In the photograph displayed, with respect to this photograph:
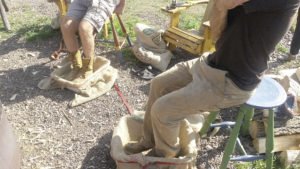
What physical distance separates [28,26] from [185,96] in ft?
12.7

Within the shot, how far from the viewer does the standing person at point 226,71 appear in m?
2.18

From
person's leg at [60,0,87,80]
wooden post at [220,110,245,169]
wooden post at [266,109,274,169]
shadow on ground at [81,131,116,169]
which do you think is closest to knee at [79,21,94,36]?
person's leg at [60,0,87,80]

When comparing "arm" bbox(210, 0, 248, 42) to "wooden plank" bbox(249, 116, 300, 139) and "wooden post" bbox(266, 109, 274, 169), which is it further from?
"wooden plank" bbox(249, 116, 300, 139)

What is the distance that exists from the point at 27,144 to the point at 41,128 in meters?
0.26

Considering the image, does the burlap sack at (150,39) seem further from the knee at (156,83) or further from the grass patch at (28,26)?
the knee at (156,83)

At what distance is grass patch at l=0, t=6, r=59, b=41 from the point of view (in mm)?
5387

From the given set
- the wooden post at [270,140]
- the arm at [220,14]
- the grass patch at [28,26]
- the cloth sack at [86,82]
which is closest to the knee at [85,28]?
the cloth sack at [86,82]

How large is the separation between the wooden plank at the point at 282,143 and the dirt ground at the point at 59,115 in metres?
0.35

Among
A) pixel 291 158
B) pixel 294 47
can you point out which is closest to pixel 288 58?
pixel 294 47

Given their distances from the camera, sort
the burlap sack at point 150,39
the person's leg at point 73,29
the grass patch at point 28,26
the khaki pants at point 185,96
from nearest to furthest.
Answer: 1. the khaki pants at point 185,96
2. the person's leg at point 73,29
3. the burlap sack at point 150,39
4. the grass patch at point 28,26

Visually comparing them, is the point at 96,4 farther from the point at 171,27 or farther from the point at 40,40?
the point at 40,40

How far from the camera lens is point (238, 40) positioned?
2326mm

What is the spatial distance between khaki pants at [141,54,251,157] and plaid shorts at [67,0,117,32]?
5.18 ft

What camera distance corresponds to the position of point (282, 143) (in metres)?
3.32
